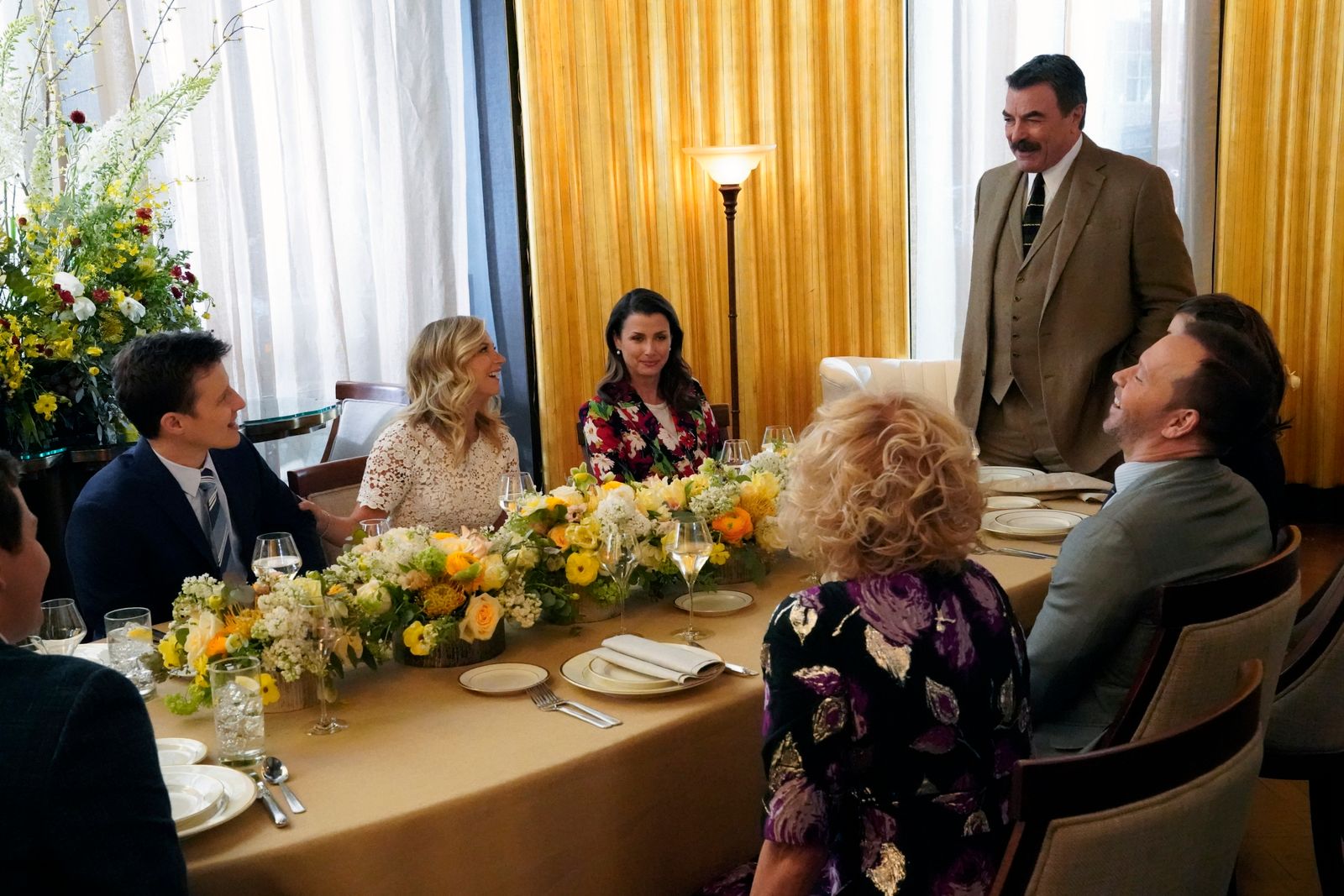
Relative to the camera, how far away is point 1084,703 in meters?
1.94

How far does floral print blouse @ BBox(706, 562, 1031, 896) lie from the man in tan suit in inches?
92.4

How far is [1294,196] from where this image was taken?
5746 millimetres

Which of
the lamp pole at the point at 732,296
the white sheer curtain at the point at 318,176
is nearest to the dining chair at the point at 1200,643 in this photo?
the lamp pole at the point at 732,296

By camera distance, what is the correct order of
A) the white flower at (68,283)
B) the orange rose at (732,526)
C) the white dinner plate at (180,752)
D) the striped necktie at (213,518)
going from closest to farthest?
the white dinner plate at (180,752) → the orange rose at (732,526) → the striped necktie at (213,518) → the white flower at (68,283)

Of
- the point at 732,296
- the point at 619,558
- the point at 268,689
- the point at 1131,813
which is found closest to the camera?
the point at 1131,813

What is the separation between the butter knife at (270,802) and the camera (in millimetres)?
1448

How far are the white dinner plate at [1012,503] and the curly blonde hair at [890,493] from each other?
5.10 feet

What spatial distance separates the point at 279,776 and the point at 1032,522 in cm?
194

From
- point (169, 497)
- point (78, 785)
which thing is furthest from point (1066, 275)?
point (78, 785)

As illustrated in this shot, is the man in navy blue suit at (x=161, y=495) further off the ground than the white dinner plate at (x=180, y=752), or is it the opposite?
the man in navy blue suit at (x=161, y=495)

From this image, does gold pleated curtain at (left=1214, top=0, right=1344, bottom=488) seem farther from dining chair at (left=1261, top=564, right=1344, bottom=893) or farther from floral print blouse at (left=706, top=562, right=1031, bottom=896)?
floral print blouse at (left=706, top=562, right=1031, bottom=896)

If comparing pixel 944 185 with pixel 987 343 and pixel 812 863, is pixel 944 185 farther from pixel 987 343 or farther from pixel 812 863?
pixel 812 863

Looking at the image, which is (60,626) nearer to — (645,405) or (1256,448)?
(645,405)

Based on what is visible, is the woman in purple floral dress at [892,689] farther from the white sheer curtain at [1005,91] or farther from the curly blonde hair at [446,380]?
the white sheer curtain at [1005,91]
